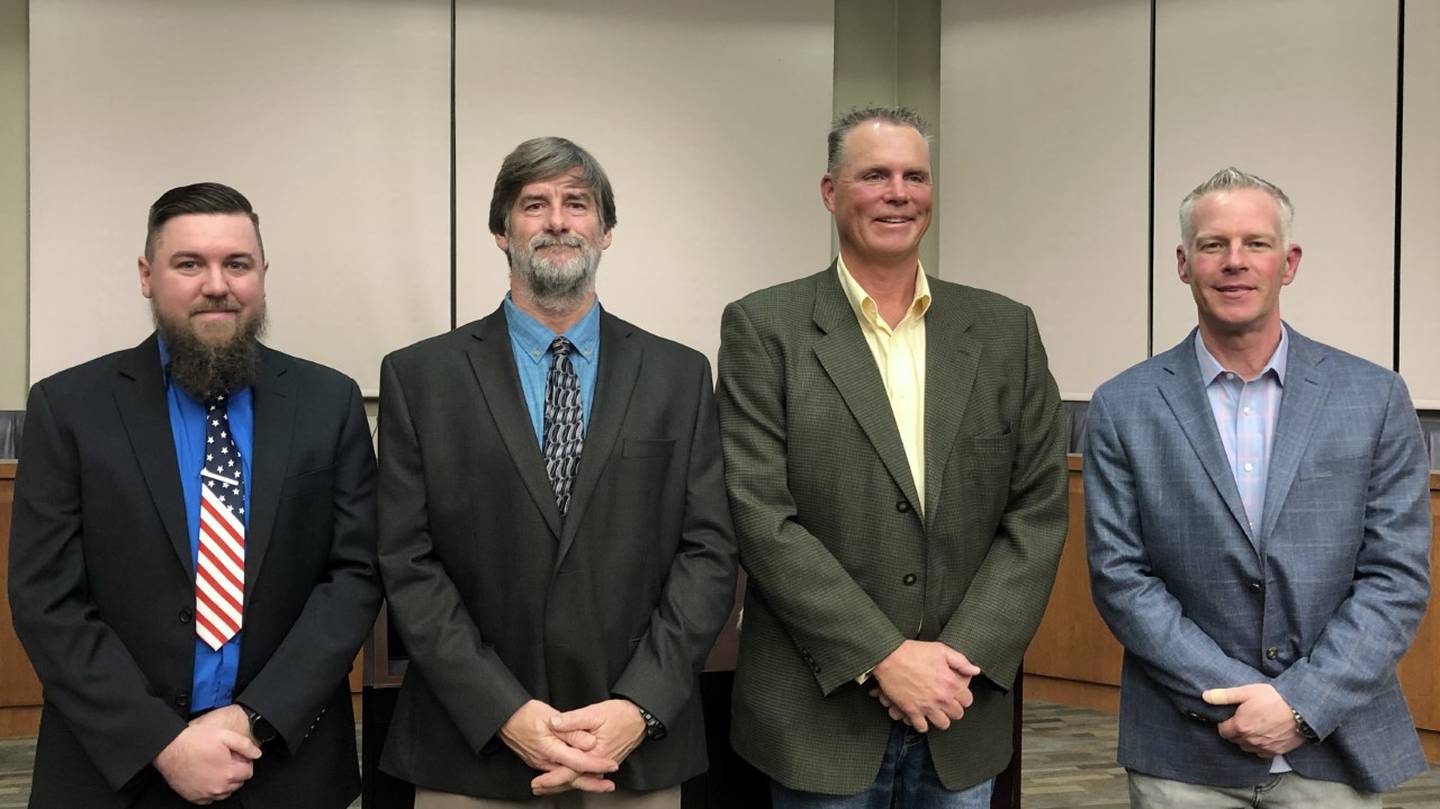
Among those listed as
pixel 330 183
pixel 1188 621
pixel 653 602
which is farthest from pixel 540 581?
pixel 330 183

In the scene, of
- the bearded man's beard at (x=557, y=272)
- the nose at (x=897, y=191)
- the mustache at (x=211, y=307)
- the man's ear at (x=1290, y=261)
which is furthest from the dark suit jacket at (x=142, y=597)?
the man's ear at (x=1290, y=261)

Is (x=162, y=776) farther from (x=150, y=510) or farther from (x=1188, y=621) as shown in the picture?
(x=1188, y=621)

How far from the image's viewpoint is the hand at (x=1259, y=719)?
2.09 metres

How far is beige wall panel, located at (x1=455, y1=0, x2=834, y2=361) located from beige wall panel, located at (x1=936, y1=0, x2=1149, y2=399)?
706 millimetres

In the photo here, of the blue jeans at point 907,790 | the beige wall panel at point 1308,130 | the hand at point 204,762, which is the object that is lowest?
the blue jeans at point 907,790

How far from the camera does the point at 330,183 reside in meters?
5.74

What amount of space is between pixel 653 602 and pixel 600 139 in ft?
14.0

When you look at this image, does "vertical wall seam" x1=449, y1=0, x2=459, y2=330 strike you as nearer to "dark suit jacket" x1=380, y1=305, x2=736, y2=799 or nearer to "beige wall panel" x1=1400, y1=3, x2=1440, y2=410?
"dark suit jacket" x1=380, y1=305, x2=736, y2=799

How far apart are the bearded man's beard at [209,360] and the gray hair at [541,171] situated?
47 cm

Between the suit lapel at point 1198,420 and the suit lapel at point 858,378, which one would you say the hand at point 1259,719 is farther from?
the suit lapel at point 858,378

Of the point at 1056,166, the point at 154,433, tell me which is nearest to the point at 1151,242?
the point at 1056,166

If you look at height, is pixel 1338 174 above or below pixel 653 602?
above

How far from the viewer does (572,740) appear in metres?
2.02

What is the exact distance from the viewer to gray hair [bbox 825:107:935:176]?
232cm
